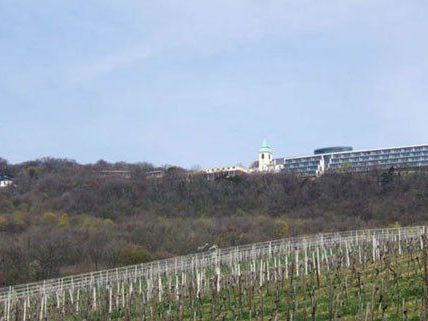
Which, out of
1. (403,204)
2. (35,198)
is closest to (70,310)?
(403,204)

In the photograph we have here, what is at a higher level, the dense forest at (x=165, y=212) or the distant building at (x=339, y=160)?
the distant building at (x=339, y=160)

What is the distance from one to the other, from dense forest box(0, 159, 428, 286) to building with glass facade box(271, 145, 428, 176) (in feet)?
102

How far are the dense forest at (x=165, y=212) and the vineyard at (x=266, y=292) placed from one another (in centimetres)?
1347

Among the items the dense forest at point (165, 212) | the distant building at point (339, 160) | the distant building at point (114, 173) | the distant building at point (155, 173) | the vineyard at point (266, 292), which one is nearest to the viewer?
the vineyard at point (266, 292)

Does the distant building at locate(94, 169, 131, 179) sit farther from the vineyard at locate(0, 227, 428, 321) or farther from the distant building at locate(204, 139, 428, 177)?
the vineyard at locate(0, 227, 428, 321)

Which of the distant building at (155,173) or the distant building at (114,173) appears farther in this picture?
the distant building at (114,173)

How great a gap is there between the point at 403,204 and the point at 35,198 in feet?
153

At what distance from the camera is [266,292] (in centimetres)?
2541

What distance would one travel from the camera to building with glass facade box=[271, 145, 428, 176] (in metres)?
126

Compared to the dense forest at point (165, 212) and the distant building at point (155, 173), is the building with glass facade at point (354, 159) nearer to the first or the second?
the distant building at point (155, 173)

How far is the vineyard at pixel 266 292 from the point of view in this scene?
669 inches

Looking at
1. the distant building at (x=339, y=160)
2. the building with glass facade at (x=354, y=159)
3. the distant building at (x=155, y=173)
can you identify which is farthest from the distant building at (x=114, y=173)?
the building with glass facade at (x=354, y=159)

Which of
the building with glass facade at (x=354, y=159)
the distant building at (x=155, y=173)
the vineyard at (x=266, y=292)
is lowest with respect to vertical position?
the vineyard at (x=266, y=292)

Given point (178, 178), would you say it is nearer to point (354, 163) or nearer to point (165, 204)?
point (165, 204)
